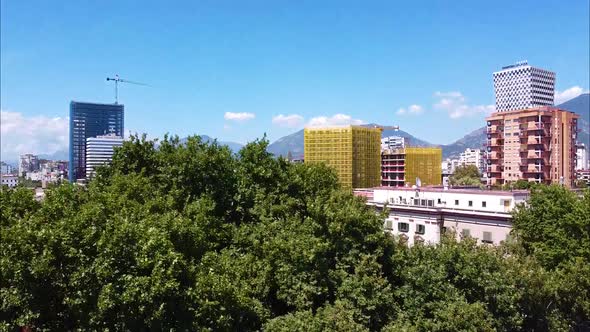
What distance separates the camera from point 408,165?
365 feet

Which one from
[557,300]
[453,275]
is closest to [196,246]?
[453,275]

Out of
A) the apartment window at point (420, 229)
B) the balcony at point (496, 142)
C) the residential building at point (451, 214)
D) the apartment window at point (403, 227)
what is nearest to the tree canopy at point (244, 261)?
the residential building at point (451, 214)

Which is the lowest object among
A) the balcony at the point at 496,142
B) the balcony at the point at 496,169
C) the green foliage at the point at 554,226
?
the green foliage at the point at 554,226

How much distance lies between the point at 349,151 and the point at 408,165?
1647 cm

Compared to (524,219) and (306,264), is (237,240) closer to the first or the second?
(306,264)

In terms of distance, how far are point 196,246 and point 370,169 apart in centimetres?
9453

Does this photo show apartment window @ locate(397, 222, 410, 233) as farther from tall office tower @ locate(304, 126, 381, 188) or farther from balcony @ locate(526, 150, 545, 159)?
tall office tower @ locate(304, 126, 381, 188)

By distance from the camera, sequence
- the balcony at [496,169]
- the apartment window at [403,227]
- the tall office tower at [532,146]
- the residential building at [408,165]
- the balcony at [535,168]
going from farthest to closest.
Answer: the residential building at [408,165] → the balcony at [496,169] → the tall office tower at [532,146] → the balcony at [535,168] → the apartment window at [403,227]

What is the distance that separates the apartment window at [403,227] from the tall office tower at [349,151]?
2700 inches

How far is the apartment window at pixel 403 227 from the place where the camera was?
112 ft

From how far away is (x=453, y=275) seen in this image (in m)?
17.9

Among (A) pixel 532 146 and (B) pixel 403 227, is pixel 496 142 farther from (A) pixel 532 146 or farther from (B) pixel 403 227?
(B) pixel 403 227

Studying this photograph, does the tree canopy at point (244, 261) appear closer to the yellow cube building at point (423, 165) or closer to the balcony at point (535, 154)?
the balcony at point (535, 154)

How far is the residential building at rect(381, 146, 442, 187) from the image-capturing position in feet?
365
